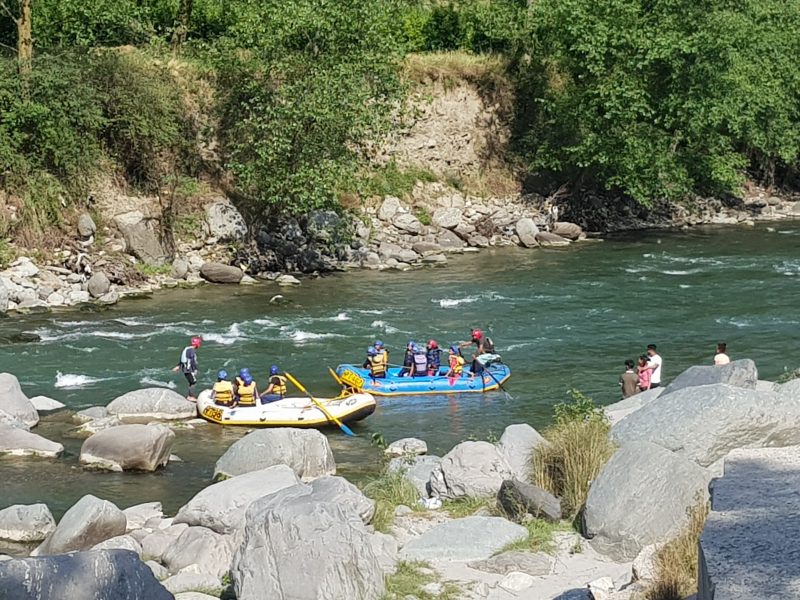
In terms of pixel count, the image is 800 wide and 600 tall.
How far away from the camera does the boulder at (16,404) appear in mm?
19812

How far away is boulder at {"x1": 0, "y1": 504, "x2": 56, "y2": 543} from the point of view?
1459 centimetres

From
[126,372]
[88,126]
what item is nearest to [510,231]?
[88,126]

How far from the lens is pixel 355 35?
1294 inches

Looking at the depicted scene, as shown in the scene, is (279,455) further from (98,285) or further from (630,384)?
(98,285)

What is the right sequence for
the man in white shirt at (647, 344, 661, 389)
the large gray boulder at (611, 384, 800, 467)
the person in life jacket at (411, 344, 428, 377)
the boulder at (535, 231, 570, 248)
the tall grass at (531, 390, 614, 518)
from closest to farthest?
the large gray boulder at (611, 384, 800, 467), the tall grass at (531, 390, 614, 518), the man in white shirt at (647, 344, 661, 389), the person in life jacket at (411, 344, 428, 377), the boulder at (535, 231, 570, 248)

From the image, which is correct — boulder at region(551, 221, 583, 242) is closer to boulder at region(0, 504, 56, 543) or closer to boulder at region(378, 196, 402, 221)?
boulder at region(378, 196, 402, 221)

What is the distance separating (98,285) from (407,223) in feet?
37.0

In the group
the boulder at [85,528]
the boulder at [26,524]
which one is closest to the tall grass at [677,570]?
the boulder at [85,528]

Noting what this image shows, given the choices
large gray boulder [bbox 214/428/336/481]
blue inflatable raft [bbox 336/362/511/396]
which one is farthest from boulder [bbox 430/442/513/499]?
blue inflatable raft [bbox 336/362/511/396]

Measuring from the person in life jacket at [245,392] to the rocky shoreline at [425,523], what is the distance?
3542 millimetres

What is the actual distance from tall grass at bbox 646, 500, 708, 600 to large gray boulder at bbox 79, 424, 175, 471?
10.2 m

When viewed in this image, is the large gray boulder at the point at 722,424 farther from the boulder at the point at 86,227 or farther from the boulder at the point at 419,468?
the boulder at the point at 86,227

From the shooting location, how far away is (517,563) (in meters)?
11.4

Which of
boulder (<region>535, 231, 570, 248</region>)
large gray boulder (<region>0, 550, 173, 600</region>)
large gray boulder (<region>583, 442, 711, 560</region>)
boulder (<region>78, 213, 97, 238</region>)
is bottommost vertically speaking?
boulder (<region>535, 231, 570, 248</region>)
